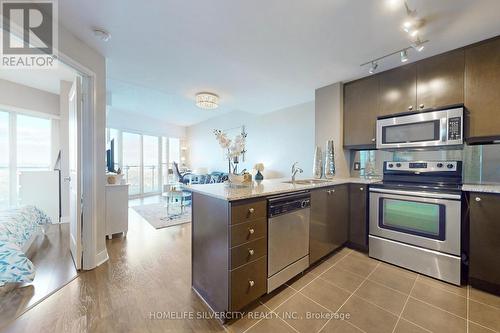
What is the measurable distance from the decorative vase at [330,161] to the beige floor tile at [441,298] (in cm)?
152

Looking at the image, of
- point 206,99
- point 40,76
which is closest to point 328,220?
point 206,99

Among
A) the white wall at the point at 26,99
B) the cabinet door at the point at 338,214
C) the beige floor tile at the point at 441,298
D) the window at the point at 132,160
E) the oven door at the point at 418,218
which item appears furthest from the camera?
the window at the point at 132,160

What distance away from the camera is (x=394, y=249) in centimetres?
225

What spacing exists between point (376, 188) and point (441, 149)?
0.96 m

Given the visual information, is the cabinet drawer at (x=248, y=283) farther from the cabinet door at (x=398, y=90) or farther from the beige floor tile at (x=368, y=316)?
the cabinet door at (x=398, y=90)

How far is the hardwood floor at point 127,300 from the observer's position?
1412 mm

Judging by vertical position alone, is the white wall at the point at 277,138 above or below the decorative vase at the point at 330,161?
above

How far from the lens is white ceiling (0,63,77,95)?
3.08 metres

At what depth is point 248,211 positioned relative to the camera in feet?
4.92

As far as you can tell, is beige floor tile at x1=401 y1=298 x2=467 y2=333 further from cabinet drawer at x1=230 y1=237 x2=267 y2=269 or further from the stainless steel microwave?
the stainless steel microwave

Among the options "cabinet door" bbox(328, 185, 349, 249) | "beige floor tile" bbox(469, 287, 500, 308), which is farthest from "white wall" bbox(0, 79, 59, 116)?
"beige floor tile" bbox(469, 287, 500, 308)

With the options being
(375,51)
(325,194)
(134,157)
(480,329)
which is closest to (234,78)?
(375,51)

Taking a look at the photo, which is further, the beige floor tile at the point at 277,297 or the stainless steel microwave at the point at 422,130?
the stainless steel microwave at the point at 422,130

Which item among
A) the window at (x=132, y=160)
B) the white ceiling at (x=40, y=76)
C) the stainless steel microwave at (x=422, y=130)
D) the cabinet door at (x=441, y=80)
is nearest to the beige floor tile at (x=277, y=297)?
the stainless steel microwave at (x=422, y=130)
